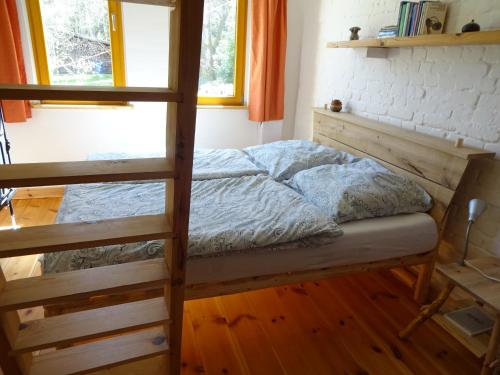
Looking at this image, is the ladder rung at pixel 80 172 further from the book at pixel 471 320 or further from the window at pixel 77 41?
the window at pixel 77 41

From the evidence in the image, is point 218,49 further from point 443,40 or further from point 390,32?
point 443,40

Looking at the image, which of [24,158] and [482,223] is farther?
[24,158]

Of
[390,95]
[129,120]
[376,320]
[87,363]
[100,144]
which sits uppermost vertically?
[390,95]

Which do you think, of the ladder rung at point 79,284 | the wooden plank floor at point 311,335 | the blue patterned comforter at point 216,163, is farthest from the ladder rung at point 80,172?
the blue patterned comforter at point 216,163

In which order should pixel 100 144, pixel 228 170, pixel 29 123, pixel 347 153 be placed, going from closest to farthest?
pixel 228 170 < pixel 347 153 < pixel 29 123 < pixel 100 144

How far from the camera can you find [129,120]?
334 cm

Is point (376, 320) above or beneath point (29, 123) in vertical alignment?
beneath

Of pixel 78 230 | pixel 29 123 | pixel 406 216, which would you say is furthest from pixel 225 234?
pixel 29 123

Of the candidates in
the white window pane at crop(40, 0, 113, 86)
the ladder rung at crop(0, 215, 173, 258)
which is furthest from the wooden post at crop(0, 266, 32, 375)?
the white window pane at crop(40, 0, 113, 86)

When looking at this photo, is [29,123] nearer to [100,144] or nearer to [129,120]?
[100,144]

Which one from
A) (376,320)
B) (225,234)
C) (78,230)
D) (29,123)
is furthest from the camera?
(29,123)

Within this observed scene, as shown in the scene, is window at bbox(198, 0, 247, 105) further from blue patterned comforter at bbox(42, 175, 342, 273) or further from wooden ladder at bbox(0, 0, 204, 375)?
wooden ladder at bbox(0, 0, 204, 375)

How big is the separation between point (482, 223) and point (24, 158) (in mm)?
3583

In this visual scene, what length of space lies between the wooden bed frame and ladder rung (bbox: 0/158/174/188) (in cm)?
76
